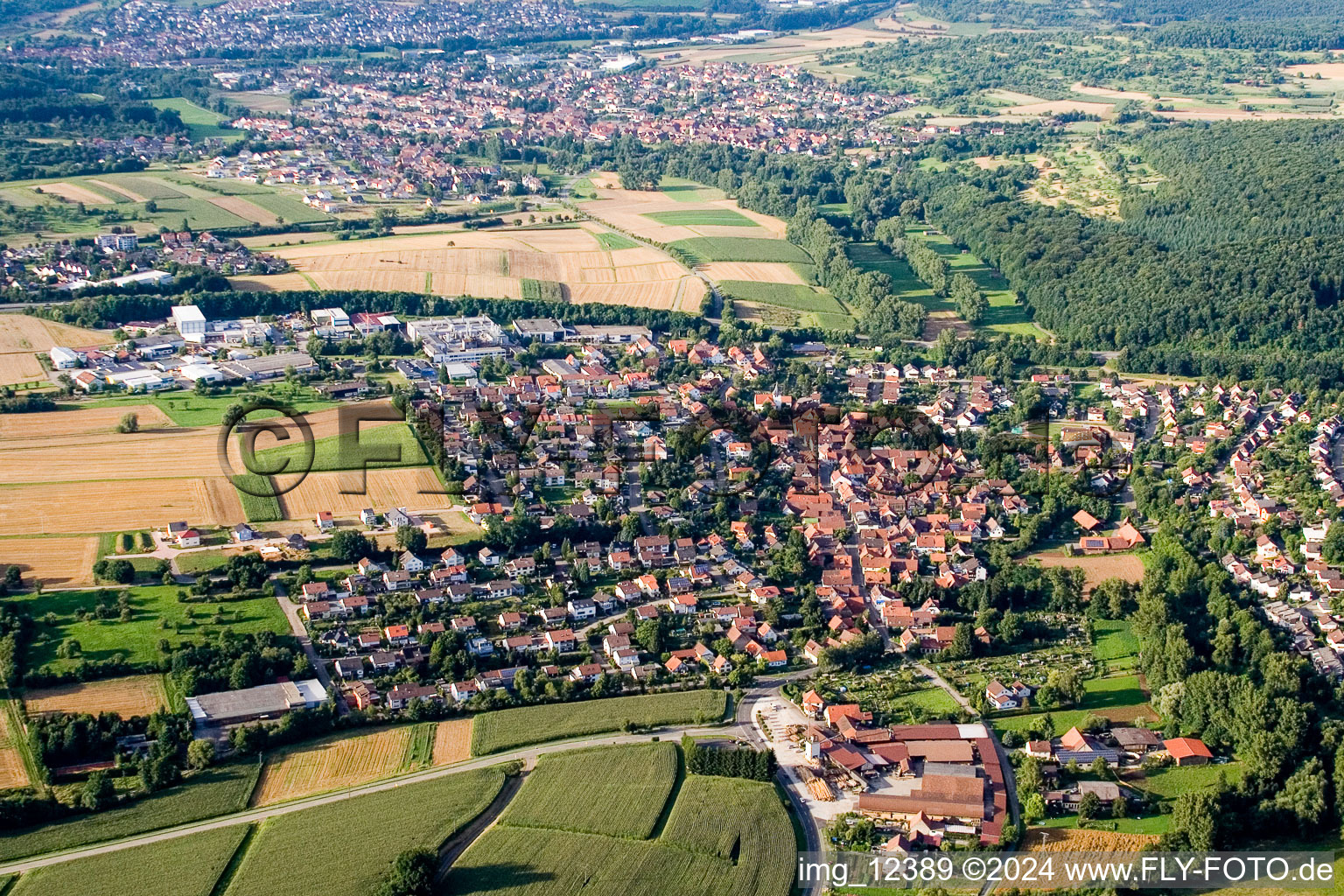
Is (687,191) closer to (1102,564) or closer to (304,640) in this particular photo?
(1102,564)

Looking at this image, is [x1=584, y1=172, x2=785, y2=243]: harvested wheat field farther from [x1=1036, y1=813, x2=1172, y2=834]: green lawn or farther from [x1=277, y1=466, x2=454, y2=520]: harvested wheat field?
[x1=1036, y1=813, x2=1172, y2=834]: green lawn

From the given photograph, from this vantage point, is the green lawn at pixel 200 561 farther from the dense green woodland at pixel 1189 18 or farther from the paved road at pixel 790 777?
the dense green woodland at pixel 1189 18

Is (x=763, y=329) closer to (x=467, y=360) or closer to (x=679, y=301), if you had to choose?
(x=679, y=301)

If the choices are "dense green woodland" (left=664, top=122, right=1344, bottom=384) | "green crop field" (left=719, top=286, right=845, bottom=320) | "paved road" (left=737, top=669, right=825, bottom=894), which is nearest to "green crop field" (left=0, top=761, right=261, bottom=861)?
"paved road" (left=737, top=669, right=825, bottom=894)

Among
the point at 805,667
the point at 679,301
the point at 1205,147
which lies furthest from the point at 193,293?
the point at 1205,147

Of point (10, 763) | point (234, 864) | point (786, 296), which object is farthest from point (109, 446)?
point (786, 296)

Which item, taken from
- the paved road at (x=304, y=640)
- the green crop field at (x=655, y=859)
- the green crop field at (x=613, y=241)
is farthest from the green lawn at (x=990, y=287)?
the green crop field at (x=655, y=859)
